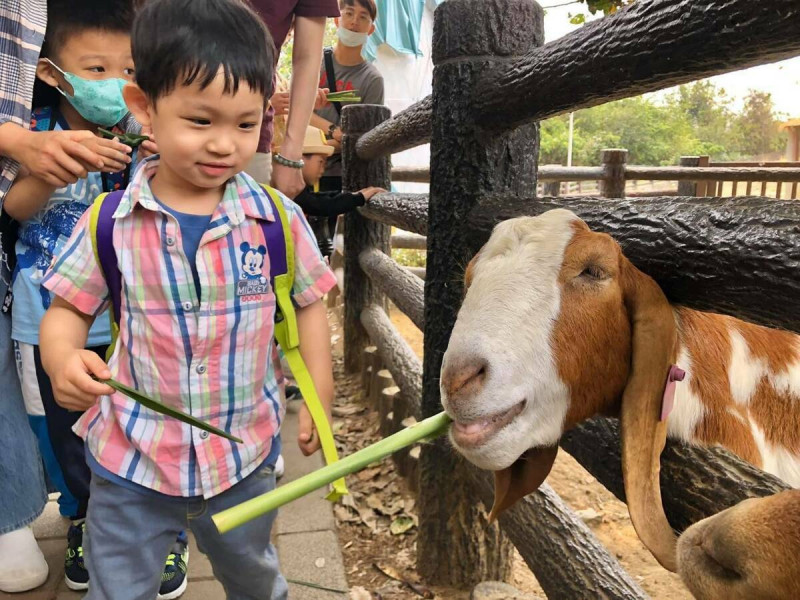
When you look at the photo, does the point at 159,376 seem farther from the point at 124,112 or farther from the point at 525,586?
the point at 525,586

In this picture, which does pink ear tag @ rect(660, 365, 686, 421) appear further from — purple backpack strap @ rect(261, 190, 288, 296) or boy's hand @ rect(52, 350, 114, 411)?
boy's hand @ rect(52, 350, 114, 411)

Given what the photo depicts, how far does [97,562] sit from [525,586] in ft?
5.03

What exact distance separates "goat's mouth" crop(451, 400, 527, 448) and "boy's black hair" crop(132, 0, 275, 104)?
0.82 meters

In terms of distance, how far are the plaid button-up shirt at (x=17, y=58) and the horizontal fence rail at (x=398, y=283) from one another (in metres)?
1.37

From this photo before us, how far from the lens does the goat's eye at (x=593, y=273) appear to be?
109 cm

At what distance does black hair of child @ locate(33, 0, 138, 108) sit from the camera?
6.33 feet

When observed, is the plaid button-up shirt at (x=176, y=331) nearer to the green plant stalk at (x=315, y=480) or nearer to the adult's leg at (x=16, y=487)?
the green plant stalk at (x=315, y=480)

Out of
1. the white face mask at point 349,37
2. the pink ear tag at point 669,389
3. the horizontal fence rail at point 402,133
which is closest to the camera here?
the pink ear tag at point 669,389

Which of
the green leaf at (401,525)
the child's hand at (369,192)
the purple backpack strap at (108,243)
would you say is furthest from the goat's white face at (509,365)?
the child's hand at (369,192)

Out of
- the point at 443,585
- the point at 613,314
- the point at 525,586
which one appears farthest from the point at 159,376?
the point at 525,586

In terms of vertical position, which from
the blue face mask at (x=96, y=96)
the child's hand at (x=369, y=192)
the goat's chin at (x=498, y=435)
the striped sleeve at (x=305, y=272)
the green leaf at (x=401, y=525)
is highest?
the blue face mask at (x=96, y=96)

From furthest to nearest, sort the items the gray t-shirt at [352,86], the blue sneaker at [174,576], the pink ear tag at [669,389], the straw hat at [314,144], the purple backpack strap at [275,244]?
1. the gray t-shirt at [352,86]
2. the straw hat at [314,144]
3. the blue sneaker at [174,576]
4. the purple backpack strap at [275,244]
5. the pink ear tag at [669,389]

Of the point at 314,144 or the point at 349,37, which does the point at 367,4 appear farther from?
the point at 314,144

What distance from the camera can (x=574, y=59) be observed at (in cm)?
134
